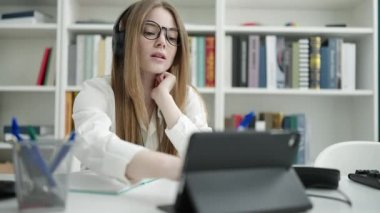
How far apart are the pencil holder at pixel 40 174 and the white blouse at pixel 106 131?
0.06 metres

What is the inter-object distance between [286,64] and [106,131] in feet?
4.97

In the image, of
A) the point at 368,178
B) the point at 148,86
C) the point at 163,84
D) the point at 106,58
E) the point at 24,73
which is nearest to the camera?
the point at 368,178

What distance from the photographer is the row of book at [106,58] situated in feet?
7.41

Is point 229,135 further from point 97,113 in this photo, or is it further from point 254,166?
point 97,113

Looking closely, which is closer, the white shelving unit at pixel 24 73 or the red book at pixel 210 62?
the red book at pixel 210 62

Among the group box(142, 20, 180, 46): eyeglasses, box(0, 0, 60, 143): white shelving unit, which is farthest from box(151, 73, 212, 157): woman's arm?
box(0, 0, 60, 143): white shelving unit

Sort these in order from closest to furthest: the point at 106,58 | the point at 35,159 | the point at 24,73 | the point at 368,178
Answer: the point at 35,159
the point at 368,178
the point at 106,58
the point at 24,73

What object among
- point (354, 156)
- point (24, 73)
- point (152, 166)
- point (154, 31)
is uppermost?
point (154, 31)

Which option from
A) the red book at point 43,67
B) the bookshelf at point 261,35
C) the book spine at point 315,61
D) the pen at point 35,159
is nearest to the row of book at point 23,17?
the bookshelf at point 261,35

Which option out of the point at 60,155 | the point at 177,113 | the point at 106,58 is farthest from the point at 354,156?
the point at 106,58

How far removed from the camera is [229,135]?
1.89 ft

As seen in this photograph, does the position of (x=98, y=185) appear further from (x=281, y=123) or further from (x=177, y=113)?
(x=281, y=123)

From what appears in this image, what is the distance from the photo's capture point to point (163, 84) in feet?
4.76

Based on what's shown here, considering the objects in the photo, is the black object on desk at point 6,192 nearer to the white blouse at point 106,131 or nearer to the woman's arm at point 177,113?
the white blouse at point 106,131
